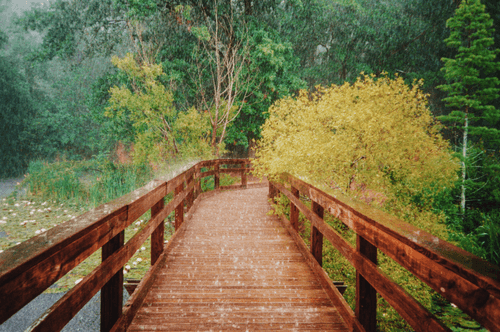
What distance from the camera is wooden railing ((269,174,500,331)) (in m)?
1.32

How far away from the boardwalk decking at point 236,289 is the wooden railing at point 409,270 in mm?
311

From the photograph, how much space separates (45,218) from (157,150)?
4.07 metres

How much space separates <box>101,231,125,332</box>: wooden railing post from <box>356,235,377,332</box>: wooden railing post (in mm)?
1891

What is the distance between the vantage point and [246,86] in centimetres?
1459

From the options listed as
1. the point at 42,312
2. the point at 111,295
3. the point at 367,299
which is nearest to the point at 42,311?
the point at 42,312

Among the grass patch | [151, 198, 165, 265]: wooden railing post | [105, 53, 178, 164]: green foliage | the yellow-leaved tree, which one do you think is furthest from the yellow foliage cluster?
Answer: [105, 53, 178, 164]: green foliage

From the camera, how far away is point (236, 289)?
11.3 feet

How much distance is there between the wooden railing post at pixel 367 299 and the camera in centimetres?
241

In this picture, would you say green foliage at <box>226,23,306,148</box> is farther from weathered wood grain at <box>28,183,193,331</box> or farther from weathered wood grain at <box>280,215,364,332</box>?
weathered wood grain at <box>28,183,193,331</box>

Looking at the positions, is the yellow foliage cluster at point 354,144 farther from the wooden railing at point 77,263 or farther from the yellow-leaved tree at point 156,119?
the yellow-leaved tree at point 156,119

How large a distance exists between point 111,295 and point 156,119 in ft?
31.0

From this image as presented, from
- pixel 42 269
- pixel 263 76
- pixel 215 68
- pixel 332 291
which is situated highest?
pixel 215 68

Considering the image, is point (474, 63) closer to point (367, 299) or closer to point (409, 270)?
point (367, 299)

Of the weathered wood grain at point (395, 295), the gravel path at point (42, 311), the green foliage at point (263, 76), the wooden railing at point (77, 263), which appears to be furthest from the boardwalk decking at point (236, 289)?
the green foliage at point (263, 76)
